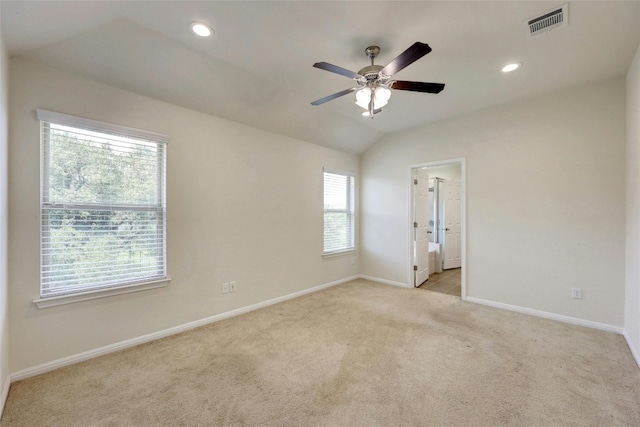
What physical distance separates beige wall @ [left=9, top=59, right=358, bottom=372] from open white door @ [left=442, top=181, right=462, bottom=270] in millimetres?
2895

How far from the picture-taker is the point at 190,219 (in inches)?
115

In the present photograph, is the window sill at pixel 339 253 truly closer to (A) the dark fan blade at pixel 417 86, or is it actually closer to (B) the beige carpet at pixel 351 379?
(B) the beige carpet at pixel 351 379

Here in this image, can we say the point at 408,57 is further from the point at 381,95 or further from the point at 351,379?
the point at 351,379

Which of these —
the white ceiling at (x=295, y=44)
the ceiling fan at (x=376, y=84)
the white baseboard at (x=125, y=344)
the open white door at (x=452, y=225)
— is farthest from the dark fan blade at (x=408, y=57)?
the open white door at (x=452, y=225)

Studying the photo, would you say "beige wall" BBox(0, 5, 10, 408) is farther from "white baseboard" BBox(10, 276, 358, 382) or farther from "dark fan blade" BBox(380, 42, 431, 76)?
"dark fan blade" BBox(380, 42, 431, 76)

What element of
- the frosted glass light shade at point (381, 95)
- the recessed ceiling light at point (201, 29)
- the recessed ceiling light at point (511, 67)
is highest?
the recessed ceiling light at point (511, 67)

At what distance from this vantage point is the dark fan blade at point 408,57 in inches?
61.7

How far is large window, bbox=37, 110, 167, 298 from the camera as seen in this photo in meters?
2.16

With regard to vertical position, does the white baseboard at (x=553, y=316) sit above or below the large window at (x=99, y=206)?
below

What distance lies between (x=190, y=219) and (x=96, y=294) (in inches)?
40.8

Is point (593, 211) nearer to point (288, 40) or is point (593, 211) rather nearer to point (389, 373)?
point (389, 373)

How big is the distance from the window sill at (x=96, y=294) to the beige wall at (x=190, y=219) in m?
0.05

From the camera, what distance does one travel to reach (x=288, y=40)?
2195 mm

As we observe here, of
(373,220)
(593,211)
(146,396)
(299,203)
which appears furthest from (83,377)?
(593,211)
